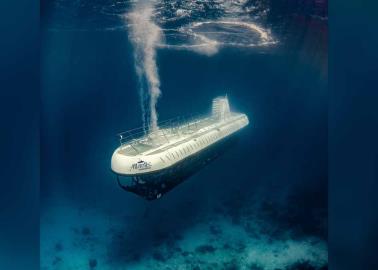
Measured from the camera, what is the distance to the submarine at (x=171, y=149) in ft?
17.3

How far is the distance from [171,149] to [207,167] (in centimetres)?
112

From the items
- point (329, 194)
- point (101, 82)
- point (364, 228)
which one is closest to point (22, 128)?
point (101, 82)

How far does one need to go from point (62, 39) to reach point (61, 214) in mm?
4296

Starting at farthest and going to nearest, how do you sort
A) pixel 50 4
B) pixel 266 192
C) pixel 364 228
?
1. pixel 50 4
2. pixel 266 192
3. pixel 364 228

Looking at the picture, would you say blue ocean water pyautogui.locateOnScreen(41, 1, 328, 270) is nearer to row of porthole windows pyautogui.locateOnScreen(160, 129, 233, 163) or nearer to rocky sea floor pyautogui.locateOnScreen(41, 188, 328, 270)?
rocky sea floor pyautogui.locateOnScreen(41, 188, 328, 270)

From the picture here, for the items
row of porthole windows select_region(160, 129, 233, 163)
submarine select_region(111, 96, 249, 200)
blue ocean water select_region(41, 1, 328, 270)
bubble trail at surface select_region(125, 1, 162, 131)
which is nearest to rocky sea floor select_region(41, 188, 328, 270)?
blue ocean water select_region(41, 1, 328, 270)

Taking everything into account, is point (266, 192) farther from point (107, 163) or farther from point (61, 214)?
point (61, 214)

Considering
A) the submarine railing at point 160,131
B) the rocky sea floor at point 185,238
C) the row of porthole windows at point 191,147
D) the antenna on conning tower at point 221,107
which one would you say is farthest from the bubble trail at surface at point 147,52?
the rocky sea floor at point 185,238

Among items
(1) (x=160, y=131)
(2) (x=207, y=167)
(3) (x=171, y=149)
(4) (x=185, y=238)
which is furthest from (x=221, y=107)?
(4) (x=185, y=238)

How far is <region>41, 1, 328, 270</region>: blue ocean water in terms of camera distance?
18.4 ft

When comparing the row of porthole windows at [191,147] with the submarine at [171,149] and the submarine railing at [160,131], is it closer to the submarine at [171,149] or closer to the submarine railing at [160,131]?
the submarine at [171,149]

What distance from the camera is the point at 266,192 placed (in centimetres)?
570

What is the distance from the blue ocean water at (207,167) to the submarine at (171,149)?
27 cm

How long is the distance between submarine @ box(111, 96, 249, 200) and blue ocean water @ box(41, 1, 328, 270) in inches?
10.6
